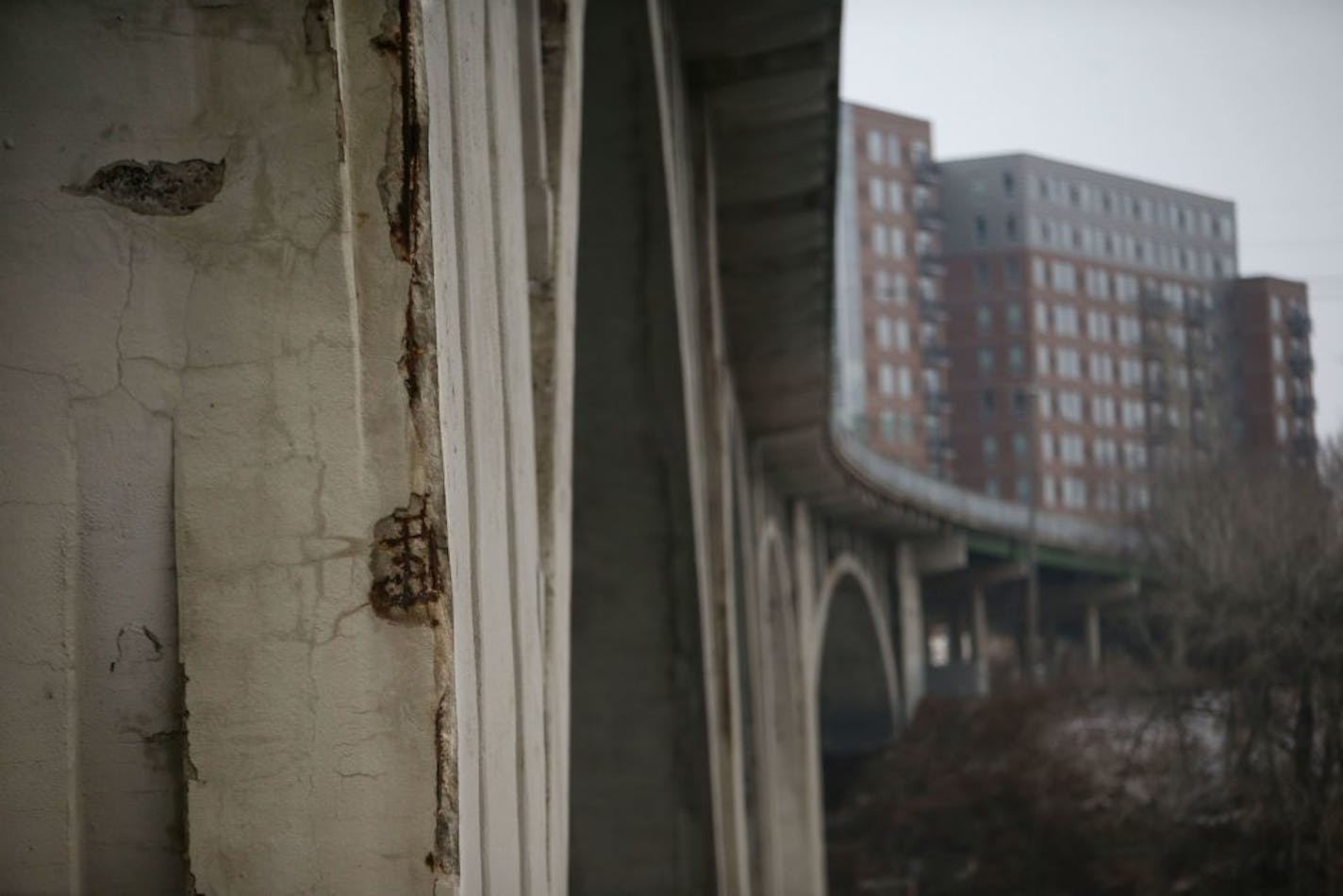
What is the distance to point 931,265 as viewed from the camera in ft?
365

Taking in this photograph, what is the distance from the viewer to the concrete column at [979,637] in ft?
237

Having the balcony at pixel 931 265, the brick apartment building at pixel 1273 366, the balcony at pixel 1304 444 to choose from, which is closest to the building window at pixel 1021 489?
the balcony at pixel 931 265

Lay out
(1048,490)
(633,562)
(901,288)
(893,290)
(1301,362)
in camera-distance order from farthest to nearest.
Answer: (901,288) < (893,290) < (1048,490) < (1301,362) < (633,562)

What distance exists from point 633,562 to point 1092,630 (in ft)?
212

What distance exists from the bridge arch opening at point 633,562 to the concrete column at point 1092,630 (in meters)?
59.0

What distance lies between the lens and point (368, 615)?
3963 millimetres

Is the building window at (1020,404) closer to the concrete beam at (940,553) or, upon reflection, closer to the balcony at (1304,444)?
the concrete beam at (940,553)

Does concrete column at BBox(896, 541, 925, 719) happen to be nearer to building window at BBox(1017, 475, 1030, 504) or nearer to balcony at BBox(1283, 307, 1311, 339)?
balcony at BBox(1283, 307, 1311, 339)

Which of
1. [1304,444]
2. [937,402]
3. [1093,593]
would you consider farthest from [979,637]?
[937,402]

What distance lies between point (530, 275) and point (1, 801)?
292 cm

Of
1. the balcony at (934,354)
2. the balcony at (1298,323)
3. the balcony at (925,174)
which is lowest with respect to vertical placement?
the balcony at (1298,323)

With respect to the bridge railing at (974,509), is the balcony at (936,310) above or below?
above

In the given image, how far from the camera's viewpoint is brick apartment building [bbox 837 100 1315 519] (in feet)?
335

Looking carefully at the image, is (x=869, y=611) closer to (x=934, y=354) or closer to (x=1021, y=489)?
(x=1021, y=489)
